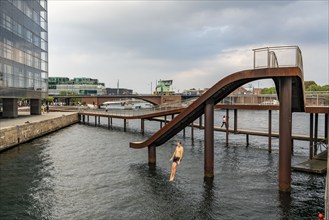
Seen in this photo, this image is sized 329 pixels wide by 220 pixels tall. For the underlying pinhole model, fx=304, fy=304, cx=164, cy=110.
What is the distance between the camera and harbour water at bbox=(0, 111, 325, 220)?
47.2ft

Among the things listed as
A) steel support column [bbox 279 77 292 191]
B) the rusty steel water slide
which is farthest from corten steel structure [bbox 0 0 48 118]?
steel support column [bbox 279 77 292 191]

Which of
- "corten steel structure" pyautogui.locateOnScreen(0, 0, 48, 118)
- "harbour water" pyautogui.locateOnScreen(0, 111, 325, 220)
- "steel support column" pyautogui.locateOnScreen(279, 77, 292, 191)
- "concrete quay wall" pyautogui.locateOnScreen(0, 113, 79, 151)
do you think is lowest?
"harbour water" pyautogui.locateOnScreen(0, 111, 325, 220)

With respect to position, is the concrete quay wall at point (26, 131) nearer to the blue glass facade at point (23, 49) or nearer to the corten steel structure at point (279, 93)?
the blue glass facade at point (23, 49)

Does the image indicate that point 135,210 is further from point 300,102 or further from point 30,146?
point 30,146

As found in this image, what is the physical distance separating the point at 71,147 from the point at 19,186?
52.1 feet

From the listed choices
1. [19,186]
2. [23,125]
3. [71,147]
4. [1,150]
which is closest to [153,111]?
[71,147]

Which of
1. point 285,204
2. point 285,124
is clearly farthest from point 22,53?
point 285,204

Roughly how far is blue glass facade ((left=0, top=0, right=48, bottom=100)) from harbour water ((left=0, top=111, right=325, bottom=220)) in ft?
59.6

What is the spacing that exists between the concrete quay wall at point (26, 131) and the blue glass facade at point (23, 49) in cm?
587

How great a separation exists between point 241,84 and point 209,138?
3.94 m

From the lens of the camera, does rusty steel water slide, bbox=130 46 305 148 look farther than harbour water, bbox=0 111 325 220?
Yes

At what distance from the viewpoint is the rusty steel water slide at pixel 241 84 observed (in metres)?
15.2

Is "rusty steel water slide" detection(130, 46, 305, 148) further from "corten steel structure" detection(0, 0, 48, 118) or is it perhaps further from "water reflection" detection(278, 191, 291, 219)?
"corten steel structure" detection(0, 0, 48, 118)

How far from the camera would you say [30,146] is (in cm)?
3462
